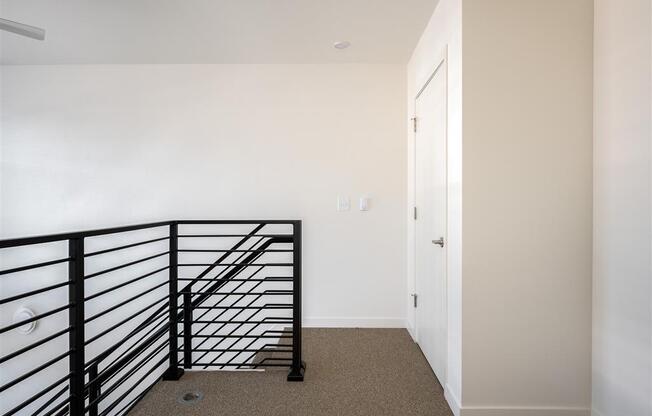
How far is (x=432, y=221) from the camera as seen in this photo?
6.97 ft

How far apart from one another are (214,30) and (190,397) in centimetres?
256

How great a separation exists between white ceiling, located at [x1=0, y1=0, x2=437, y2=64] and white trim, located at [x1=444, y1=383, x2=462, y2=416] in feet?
7.91

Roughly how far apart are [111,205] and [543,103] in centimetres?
349

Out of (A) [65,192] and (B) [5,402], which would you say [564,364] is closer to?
(A) [65,192]

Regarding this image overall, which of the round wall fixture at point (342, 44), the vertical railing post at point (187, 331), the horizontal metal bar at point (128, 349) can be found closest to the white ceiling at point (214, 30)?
the round wall fixture at point (342, 44)

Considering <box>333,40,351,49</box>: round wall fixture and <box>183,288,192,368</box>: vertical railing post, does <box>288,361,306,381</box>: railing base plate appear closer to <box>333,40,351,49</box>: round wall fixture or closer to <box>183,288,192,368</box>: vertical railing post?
<box>183,288,192,368</box>: vertical railing post

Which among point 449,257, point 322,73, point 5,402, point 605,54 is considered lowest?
point 5,402

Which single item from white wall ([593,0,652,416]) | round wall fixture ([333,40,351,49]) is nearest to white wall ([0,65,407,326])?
round wall fixture ([333,40,351,49])

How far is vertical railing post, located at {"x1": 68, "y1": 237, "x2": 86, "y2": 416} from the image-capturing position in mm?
1364

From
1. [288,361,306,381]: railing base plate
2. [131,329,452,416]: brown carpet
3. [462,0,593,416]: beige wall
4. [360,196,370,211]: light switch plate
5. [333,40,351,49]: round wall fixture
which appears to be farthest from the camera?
[360,196,370,211]: light switch plate

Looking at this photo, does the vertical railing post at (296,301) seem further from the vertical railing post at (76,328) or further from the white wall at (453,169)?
the vertical railing post at (76,328)

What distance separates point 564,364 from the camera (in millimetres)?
1571

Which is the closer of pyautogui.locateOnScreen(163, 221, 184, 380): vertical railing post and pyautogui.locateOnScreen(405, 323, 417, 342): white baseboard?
pyautogui.locateOnScreen(163, 221, 184, 380): vertical railing post

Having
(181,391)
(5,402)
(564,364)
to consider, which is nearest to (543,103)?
(564,364)
